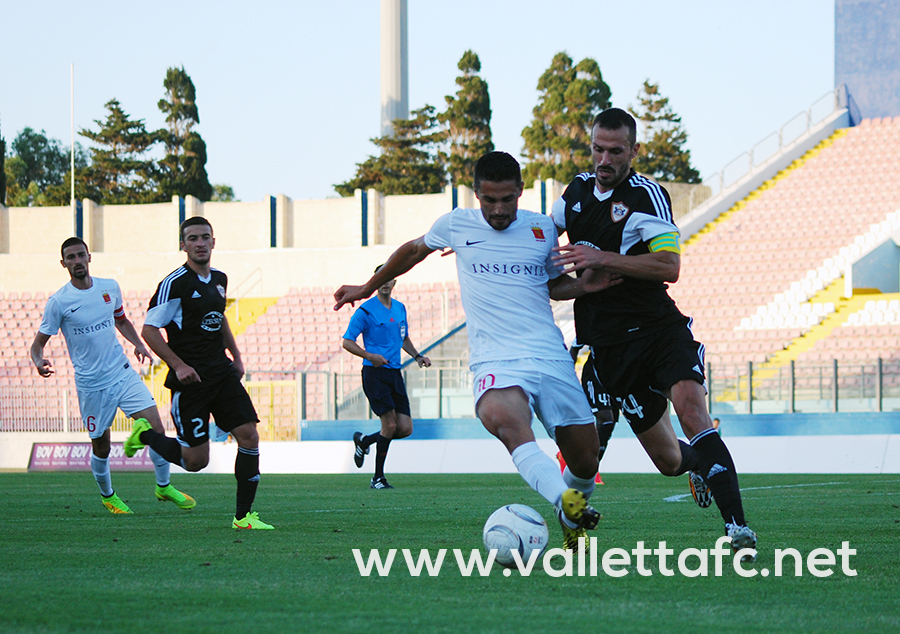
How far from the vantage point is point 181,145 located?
58.0 metres

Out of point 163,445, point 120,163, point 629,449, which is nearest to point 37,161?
point 120,163

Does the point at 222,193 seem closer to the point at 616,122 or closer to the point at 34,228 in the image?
the point at 34,228

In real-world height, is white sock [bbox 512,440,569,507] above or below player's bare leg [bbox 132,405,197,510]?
above

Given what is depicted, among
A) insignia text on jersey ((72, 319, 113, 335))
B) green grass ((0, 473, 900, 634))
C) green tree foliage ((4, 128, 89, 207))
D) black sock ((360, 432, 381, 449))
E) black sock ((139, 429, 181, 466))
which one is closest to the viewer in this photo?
green grass ((0, 473, 900, 634))

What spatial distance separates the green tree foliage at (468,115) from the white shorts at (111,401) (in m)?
45.3

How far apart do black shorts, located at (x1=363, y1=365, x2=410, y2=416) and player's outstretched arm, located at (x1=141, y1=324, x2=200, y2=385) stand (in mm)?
4666

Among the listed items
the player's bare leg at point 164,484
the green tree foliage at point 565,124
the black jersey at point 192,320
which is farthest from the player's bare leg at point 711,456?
the green tree foliage at point 565,124

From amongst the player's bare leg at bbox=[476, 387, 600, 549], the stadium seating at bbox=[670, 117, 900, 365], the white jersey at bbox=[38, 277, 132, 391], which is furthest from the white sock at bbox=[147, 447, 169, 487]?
the stadium seating at bbox=[670, 117, 900, 365]

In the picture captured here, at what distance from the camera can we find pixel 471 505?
9414 millimetres

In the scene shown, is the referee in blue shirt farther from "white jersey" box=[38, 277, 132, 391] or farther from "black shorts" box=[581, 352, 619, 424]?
"black shorts" box=[581, 352, 619, 424]

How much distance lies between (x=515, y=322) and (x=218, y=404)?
10.3 feet

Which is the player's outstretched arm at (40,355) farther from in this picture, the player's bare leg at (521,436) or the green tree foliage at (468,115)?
the green tree foliage at (468,115)

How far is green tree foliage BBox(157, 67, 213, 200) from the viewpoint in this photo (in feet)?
185

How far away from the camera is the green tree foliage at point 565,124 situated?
179ft
